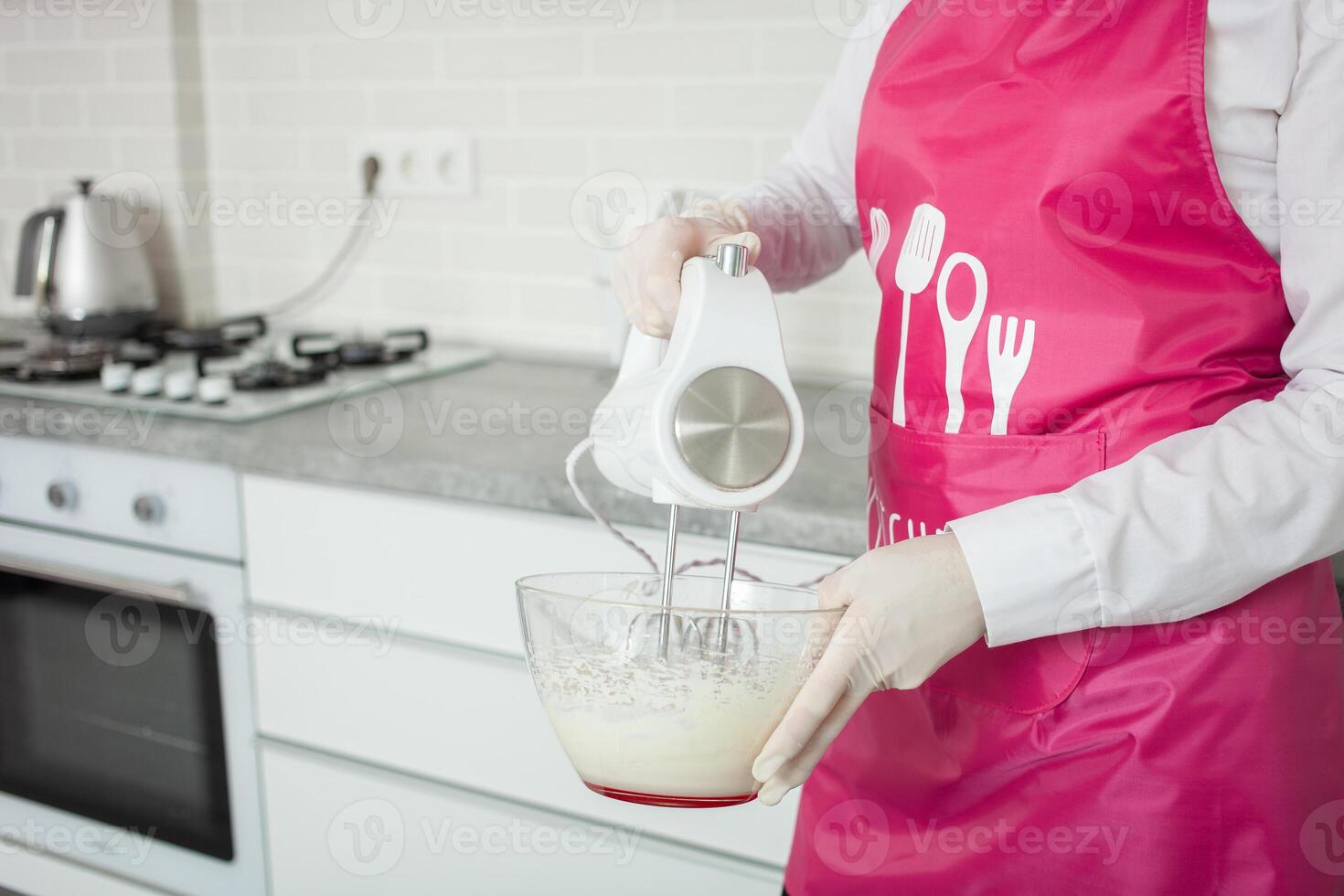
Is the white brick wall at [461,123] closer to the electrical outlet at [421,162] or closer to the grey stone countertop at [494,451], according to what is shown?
the electrical outlet at [421,162]

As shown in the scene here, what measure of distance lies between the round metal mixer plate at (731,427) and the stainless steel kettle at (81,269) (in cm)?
160

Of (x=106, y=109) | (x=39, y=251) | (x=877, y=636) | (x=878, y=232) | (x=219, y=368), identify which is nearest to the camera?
(x=877, y=636)

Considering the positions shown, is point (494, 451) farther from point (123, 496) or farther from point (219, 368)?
point (219, 368)

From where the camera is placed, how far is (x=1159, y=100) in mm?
646

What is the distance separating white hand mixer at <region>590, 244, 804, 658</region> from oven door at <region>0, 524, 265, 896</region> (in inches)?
37.1

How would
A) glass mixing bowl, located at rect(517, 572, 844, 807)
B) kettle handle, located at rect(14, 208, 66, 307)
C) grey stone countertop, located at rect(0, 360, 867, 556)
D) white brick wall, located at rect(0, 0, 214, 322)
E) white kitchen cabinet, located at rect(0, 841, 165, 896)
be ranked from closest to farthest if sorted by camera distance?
glass mixing bowl, located at rect(517, 572, 844, 807) → grey stone countertop, located at rect(0, 360, 867, 556) → white kitchen cabinet, located at rect(0, 841, 165, 896) → kettle handle, located at rect(14, 208, 66, 307) → white brick wall, located at rect(0, 0, 214, 322)

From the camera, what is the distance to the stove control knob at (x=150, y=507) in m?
1.36

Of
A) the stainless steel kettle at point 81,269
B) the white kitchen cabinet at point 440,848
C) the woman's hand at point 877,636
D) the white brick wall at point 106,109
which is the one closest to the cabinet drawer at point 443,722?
the white kitchen cabinet at point 440,848

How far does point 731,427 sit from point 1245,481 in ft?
0.90

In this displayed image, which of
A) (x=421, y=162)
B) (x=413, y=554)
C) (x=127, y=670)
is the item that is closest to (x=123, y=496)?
(x=127, y=670)

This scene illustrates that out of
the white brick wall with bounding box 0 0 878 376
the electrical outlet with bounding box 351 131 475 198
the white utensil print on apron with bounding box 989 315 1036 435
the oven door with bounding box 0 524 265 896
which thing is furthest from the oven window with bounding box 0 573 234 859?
the white utensil print on apron with bounding box 989 315 1036 435

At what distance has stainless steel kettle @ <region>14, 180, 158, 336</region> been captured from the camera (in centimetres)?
180

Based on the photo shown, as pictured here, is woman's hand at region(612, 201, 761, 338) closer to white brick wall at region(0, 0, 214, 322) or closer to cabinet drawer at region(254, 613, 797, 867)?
cabinet drawer at region(254, 613, 797, 867)

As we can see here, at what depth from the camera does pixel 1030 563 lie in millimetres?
595
